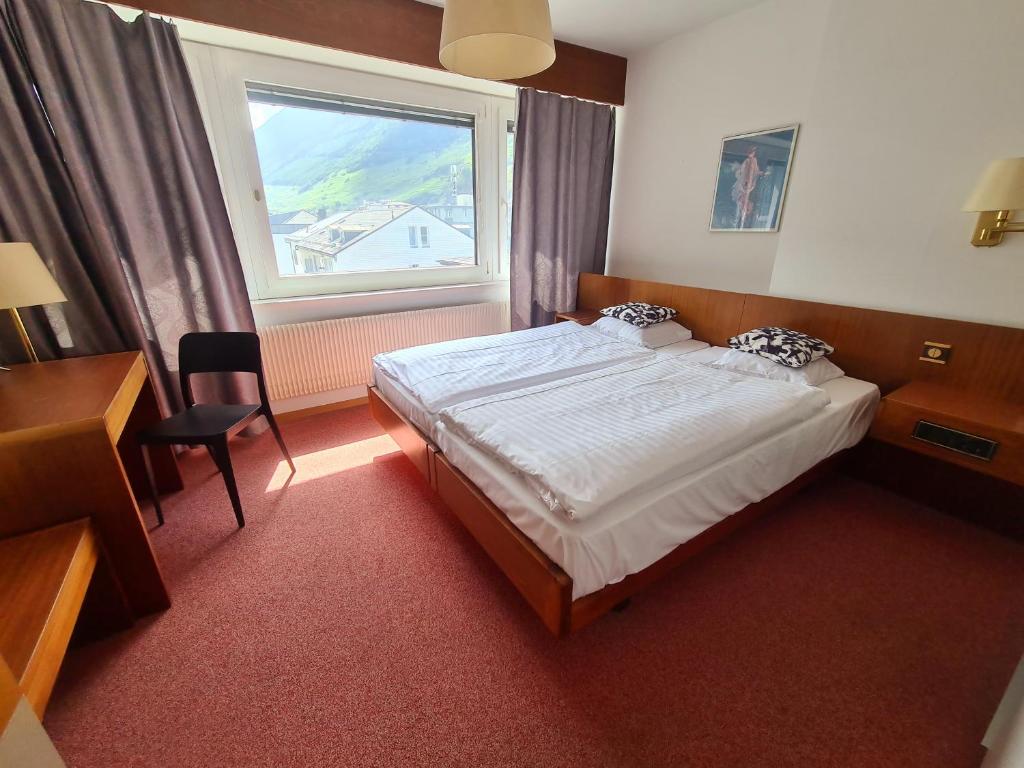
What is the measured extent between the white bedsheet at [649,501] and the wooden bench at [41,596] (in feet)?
3.77

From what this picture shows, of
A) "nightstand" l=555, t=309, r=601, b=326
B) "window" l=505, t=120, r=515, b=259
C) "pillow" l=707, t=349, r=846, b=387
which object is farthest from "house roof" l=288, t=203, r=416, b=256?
"pillow" l=707, t=349, r=846, b=387

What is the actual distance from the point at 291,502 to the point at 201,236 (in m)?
1.55

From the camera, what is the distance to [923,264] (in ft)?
6.67

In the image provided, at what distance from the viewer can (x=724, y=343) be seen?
2842 mm

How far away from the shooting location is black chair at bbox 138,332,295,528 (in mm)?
1823

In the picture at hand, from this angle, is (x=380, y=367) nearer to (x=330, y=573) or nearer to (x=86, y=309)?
(x=330, y=573)

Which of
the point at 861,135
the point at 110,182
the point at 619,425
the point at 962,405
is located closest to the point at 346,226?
the point at 110,182

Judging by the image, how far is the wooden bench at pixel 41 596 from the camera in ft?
3.13

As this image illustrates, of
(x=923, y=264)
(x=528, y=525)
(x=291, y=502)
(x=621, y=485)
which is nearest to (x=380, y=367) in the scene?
(x=291, y=502)

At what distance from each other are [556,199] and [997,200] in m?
2.47

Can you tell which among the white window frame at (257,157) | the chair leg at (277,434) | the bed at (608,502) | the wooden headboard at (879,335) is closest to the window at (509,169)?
the white window frame at (257,157)

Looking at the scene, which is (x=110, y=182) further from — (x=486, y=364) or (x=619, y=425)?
(x=619, y=425)

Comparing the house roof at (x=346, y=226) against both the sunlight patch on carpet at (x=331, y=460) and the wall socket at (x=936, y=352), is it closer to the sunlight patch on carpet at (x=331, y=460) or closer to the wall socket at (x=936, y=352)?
the sunlight patch on carpet at (x=331, y=460)

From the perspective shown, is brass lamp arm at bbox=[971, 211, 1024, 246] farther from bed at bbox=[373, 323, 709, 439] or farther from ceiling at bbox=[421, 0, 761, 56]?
ceiling at bbox=[421, 0, 761, 56]
